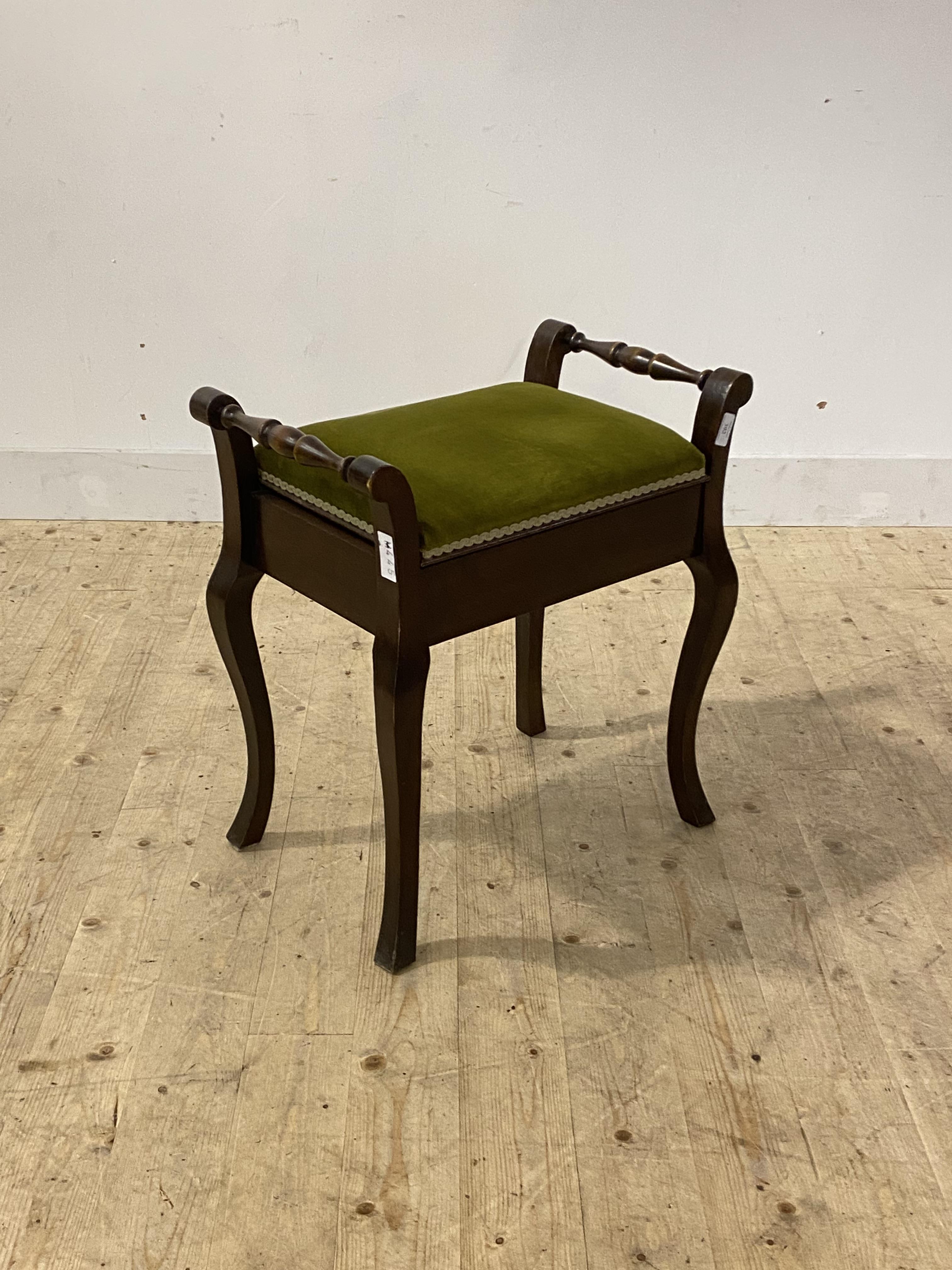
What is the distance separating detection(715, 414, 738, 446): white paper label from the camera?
150 centimetres

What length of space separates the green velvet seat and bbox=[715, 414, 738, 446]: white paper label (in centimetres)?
3

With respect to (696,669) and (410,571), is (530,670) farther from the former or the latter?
(410,571)

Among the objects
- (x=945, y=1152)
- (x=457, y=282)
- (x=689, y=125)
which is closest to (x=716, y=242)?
(x=689, y=125)

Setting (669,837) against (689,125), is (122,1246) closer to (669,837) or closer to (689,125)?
(669,837)

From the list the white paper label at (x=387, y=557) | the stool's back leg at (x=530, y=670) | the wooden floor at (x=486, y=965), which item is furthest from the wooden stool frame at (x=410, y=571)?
the stool's back leg at (x=530, y=670)

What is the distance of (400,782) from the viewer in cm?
137

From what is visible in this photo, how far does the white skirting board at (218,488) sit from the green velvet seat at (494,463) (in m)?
1.22

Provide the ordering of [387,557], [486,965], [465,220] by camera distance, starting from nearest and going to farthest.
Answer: [387,557], [486,965], [465,220]

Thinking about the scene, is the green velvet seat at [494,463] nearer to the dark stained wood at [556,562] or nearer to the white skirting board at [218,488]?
the dark stained wood at [556,562]

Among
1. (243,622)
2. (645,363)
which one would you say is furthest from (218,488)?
(645,363)

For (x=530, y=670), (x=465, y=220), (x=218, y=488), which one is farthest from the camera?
(x=218, y=488)

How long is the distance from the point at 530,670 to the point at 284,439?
0.71m

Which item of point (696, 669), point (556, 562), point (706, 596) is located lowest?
point (696, 669)

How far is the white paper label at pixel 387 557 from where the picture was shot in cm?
125
